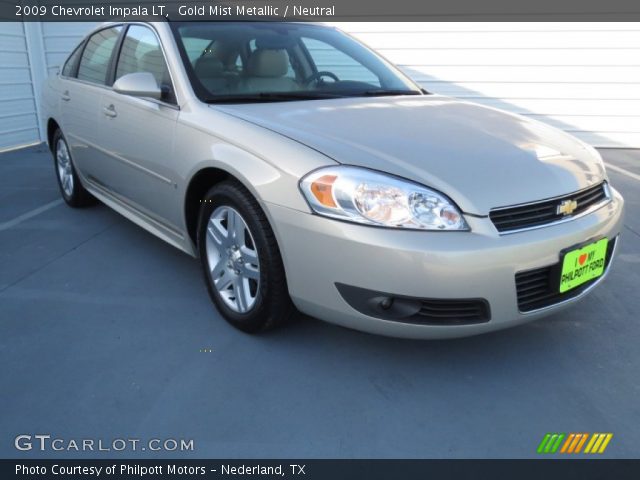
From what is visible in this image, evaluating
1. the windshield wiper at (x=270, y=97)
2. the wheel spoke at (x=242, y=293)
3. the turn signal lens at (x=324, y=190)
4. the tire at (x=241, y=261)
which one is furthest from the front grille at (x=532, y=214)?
the windshield wiper at (x=270, y=97)

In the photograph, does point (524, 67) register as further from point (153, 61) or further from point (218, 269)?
point (218, 269)

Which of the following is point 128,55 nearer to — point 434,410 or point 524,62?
point 434,410

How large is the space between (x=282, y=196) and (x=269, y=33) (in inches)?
58.1

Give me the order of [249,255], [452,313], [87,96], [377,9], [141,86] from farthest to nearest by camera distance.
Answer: [377,9]
[87,96]
[141,86]
[249,255]
[452,313]

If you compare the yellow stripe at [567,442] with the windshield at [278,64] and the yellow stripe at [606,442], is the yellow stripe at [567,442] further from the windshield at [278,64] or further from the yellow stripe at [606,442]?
the windshield at [278,64]

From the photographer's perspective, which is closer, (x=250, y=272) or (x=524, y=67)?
(x=250, y=272)

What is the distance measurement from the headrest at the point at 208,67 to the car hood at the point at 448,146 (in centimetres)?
34

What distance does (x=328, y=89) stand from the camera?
294 centimetres

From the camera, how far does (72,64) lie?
4.13 meters

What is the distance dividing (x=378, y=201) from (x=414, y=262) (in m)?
0.25

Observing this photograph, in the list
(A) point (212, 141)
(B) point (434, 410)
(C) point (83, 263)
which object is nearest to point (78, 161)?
(C) point (83, 263)

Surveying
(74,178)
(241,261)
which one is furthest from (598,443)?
(74,178)

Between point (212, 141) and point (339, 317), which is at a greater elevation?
point (212, 141)
